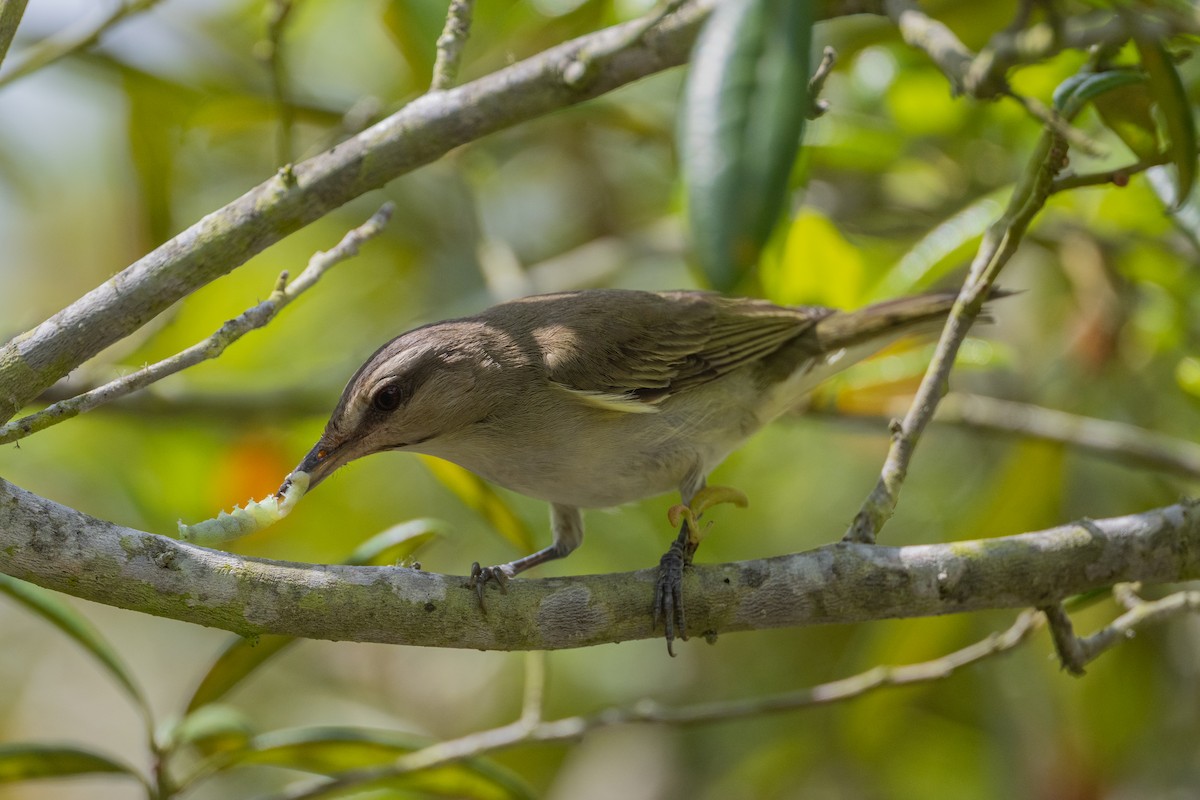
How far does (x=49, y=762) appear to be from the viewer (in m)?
3.32

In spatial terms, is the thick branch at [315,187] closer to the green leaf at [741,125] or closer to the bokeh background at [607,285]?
the green leaf at [741,125]

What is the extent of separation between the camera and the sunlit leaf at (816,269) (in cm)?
465

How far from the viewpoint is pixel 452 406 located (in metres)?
3.85

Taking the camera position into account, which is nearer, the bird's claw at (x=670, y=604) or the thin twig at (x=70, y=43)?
the bird's claw at (x=670, y=604)

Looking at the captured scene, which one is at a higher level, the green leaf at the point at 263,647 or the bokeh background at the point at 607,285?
the bokeh background at the point at 607,285

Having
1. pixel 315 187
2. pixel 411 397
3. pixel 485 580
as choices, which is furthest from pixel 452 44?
pixel 485 580

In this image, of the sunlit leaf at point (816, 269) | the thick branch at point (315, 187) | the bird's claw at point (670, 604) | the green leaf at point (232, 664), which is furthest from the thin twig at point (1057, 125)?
the green leaf at point (232, 664)

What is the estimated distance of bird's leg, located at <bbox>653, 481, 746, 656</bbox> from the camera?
2.89 m

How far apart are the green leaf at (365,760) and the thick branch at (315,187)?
1.51 m

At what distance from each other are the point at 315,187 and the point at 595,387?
4.75ft

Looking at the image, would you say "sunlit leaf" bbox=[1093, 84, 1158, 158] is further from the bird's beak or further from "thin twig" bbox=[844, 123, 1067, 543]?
the bird's beak

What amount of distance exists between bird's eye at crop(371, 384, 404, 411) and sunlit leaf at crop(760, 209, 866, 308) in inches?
64.3

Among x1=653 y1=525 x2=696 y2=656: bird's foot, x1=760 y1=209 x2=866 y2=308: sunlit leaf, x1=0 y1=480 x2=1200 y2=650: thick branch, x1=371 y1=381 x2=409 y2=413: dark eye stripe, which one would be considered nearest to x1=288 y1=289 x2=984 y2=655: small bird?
x1=371 y1=381 x2=409 y2=413: dark eye stripe

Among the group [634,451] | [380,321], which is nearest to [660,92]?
[380,321]
